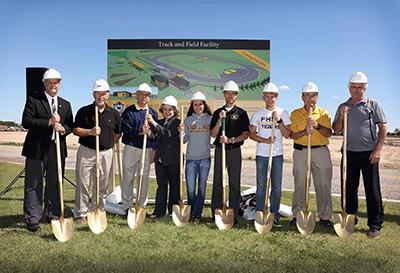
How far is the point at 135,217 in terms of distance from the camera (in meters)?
5.02

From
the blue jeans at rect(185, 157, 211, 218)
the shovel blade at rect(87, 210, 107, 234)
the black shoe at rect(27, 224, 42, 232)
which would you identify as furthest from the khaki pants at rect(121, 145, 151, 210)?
the black shoe at rect(27, 224, 42, 232)

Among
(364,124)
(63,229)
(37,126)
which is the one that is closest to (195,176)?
(63,229)

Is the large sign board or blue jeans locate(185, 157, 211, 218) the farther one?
the large sign board

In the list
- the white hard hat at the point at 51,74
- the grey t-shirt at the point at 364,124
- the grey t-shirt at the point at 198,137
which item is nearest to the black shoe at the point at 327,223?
the grey t-shirt at the point at 364,124

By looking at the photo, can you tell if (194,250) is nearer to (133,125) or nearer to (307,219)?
(307,219)

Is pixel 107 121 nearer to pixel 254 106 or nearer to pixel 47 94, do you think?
pixel 47 94

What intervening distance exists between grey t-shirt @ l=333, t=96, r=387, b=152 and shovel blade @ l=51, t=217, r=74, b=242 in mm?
4369

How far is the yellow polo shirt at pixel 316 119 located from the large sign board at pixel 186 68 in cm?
312

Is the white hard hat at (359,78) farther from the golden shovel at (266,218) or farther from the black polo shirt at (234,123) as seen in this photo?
the black polo shirt at (234,123)

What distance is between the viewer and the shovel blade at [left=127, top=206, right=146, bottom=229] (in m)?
4.97

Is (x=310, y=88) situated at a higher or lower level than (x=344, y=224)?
higher

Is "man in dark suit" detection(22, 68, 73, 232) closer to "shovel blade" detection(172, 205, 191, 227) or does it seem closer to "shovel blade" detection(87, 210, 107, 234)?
"shovel blade" detection(87, 210, 107, 234)

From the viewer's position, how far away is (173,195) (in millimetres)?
5570

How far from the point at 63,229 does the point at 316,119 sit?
4117mm
